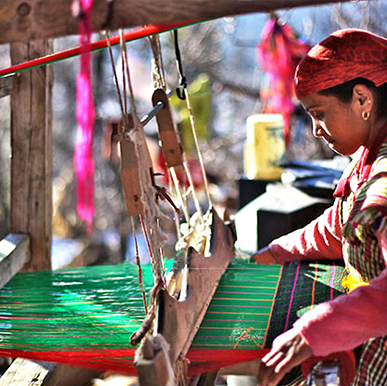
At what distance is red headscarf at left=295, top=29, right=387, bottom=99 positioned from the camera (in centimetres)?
159

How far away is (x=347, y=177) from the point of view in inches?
72.5

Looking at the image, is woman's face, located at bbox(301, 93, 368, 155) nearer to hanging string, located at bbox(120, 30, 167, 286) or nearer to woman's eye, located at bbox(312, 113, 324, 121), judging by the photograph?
woman's eye, located at bbox(312, 113, 324, 121)

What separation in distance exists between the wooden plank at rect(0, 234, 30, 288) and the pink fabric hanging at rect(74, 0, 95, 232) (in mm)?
1135

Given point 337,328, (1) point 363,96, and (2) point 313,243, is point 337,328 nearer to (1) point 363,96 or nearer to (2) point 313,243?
(1) point 363,96

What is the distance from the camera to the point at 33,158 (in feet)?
8.73

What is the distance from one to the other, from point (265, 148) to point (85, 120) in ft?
8.51

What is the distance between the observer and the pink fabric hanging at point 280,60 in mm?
5246

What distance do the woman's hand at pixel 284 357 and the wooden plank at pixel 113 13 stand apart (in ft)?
2.19

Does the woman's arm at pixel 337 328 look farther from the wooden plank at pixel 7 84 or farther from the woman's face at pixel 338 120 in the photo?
the wooden plank at pixel 7 84

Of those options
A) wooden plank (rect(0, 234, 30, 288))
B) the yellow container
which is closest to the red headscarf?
wooden plank (rect(0, 234, 30, 288))

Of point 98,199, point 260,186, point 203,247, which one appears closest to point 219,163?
point 98,199

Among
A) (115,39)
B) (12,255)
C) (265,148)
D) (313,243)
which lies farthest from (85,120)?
(265,148)

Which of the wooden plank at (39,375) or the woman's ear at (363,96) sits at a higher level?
the woman's ear at (363,96)

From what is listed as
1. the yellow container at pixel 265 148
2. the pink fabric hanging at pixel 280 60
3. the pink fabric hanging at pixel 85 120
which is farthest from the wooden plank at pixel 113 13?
the pink fabric hanging at pixel 280 60
